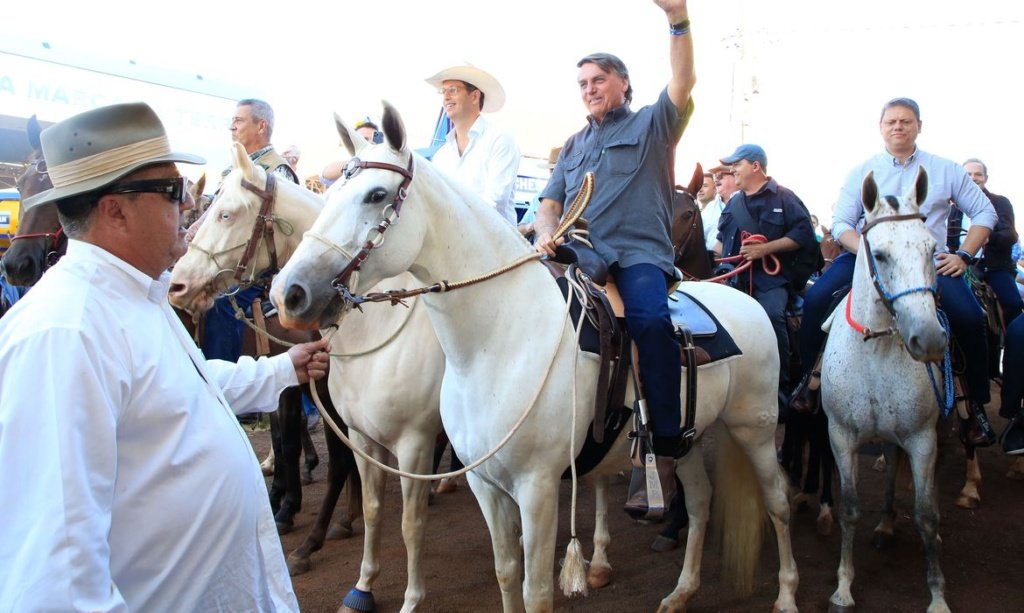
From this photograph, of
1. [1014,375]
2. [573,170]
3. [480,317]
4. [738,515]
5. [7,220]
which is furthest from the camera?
[7,220]

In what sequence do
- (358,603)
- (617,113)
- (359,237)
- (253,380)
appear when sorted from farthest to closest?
1. (358,603)
2. (617,113)
3. (359,237)
4. (253,380)

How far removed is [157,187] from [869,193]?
3.49 metres

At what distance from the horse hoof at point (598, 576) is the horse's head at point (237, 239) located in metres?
2.66

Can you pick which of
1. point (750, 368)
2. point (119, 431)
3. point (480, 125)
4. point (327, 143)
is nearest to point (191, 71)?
point (327, 143)

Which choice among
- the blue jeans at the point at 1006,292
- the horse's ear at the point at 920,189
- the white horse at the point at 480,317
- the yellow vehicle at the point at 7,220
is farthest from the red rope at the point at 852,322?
the yellow vehicle at the point at 7,220

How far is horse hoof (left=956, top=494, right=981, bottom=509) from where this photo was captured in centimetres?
555

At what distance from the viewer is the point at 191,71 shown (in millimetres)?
12719

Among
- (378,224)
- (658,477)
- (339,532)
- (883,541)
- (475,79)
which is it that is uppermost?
(475,79)

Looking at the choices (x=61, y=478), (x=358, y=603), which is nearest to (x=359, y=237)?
(x=61, y=478)

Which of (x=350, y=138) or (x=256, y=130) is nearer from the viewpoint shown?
(x=350, y=138)

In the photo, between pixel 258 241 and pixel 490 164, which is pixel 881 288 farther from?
pixel 258 241

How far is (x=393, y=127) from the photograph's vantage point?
97.7 inches

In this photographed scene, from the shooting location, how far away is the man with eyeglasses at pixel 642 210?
3057 mm

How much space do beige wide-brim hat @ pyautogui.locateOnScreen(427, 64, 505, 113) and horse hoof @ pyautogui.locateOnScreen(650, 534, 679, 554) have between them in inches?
126
